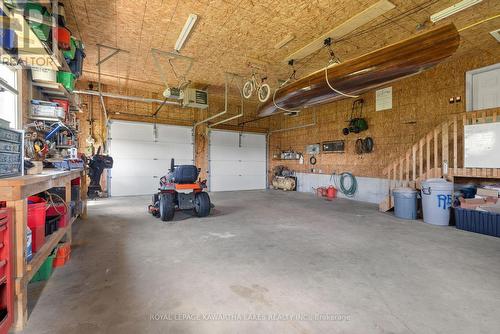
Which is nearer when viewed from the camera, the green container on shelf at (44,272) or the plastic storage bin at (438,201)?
the green container on shelf at (44,272)

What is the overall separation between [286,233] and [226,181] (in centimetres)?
652

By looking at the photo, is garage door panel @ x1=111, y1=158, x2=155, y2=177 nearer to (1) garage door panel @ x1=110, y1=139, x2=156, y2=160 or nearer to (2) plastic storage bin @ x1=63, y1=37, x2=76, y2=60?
(1) garage door panel @ x1=110, y1=139, x2=156, y2=160

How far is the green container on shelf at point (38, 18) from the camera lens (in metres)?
2.31

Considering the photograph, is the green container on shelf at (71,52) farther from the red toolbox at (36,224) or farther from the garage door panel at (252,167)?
the garage door panel at (252,167)

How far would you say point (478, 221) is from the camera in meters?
3.99

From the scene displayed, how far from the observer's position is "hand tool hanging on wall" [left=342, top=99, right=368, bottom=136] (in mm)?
7316

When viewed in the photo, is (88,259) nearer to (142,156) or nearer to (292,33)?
(292,33)

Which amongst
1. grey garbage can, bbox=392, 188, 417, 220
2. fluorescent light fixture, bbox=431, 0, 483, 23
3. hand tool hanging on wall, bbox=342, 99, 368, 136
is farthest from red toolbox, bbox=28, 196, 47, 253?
hand tool hanging on wall, bbox=342, 99, 368, 136

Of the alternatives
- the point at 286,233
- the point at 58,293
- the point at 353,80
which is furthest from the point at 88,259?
the point at 353,80

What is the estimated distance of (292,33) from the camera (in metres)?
4.30

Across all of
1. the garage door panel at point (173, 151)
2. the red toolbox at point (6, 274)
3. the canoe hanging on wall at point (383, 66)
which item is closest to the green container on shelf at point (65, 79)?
the red toolbox at point (6, 274)

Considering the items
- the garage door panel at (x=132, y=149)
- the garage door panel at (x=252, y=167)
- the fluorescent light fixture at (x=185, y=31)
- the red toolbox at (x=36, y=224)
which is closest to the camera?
the red toolbox at (x=36, y=224)

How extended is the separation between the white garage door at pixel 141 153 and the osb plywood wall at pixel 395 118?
17.8 feet

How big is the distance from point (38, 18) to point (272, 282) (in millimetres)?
3675
